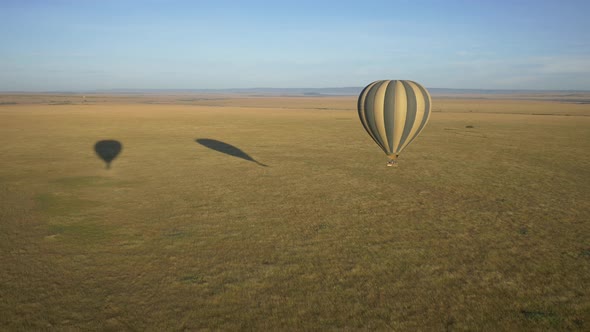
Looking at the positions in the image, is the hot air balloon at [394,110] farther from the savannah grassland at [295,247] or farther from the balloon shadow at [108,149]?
the balloon shadow at [108,149]

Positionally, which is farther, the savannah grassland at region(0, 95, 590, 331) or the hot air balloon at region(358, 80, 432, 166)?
the hot air balloon at region(358, 80, 432, 166)

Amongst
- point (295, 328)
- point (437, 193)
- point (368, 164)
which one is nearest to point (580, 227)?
point (437, 193)

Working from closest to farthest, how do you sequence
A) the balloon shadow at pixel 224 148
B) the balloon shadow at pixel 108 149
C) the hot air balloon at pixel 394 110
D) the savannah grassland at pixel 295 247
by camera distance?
the savannah grassland at pixel 295 247 → the hot air balloon at pixel 394 110 → the balloon shadow at pixel 108 149 → the balloon shadow at pixel 224 148

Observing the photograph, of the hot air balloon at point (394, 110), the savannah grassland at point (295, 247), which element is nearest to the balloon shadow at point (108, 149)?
the savannah grassland at point (295, 247)

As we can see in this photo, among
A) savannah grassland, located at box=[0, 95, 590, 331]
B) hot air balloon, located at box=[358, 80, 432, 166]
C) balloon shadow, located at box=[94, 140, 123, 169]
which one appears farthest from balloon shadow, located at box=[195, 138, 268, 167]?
hot air balloon, located at box=[358, 80, 432, 166]

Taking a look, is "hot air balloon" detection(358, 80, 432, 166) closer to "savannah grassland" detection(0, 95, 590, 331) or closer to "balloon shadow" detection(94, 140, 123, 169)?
"savannah grassland" detection(0, 95, 590, 331)
